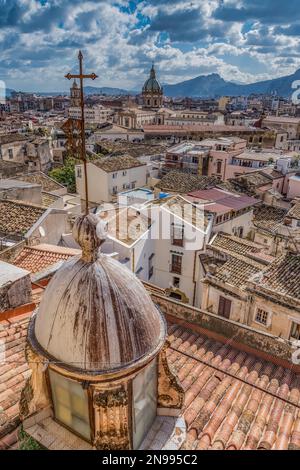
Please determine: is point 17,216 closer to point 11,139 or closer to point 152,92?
point 11,139

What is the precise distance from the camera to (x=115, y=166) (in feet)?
146

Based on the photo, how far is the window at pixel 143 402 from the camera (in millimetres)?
5492

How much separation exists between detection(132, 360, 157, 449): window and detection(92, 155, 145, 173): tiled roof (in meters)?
38.9

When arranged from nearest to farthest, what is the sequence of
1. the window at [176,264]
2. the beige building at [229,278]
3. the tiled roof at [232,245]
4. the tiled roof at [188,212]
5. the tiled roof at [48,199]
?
1. the beige building at [229,278]
2. the tiled roof at [232,245]
3. the tiled roof at [188,212]
4. the window at [176,264]
5. the tiled roof at [48,199]

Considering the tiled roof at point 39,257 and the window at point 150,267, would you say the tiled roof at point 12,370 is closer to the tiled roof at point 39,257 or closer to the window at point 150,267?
the tiled roof at point 39,257

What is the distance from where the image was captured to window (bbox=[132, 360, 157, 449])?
5492 mm

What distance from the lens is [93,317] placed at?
197 inches

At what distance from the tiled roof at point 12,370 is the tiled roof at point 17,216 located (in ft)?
32.9

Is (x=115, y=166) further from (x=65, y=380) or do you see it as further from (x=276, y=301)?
(x=65, y=380)

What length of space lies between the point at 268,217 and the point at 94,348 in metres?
34.8

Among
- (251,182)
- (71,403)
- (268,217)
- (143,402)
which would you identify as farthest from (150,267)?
(251,182)

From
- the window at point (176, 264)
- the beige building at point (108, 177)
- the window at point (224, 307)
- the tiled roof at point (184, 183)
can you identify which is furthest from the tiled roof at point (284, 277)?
the beige building at point (108, 177)
